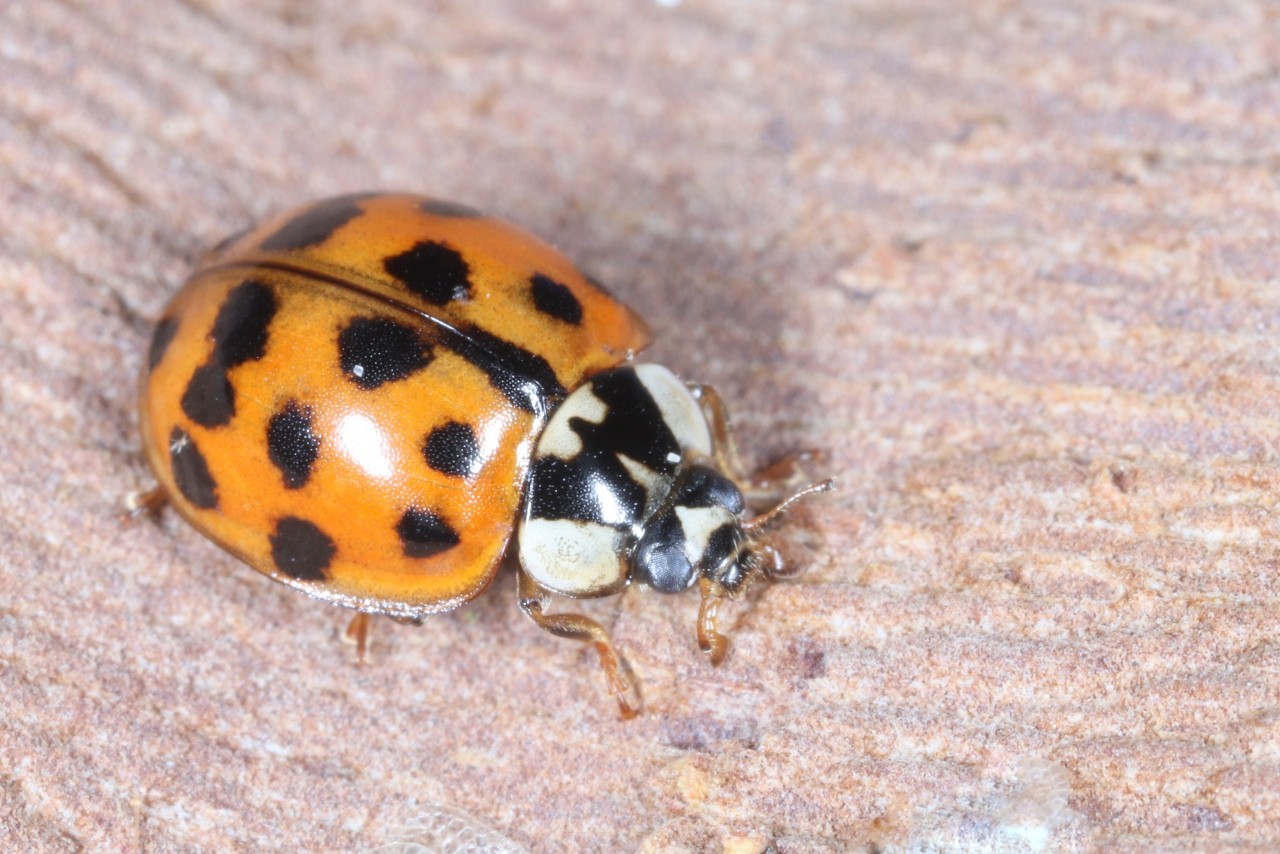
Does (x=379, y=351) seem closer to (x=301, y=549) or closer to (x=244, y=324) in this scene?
(x=244, y=324)

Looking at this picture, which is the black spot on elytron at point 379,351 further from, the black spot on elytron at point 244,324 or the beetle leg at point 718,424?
the beetle leg at point 718,424

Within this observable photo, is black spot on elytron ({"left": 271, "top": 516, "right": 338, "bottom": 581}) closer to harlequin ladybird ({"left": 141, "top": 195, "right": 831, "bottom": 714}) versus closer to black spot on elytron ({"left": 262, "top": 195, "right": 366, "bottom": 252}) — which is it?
harlequin ladybird ({"left": 141, "top": 195, "right": 831, "bottom": 714})

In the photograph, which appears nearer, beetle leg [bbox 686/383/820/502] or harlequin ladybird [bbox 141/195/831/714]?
harlequin ladybird [bbox 141/195/831/714]

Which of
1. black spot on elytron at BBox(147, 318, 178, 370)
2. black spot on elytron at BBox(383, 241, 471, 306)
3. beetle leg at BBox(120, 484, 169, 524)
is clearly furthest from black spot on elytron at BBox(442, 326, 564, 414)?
beetle leg at BBox(120, 484, 169, 524)

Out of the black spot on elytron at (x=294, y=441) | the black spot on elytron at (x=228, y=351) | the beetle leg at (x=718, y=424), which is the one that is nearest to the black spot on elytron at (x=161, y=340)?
the black spot on elytron at (x=228, y=351)

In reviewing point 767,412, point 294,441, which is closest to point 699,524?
point 767,412

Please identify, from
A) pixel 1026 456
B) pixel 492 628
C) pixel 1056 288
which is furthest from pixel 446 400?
pixel 1056 288
